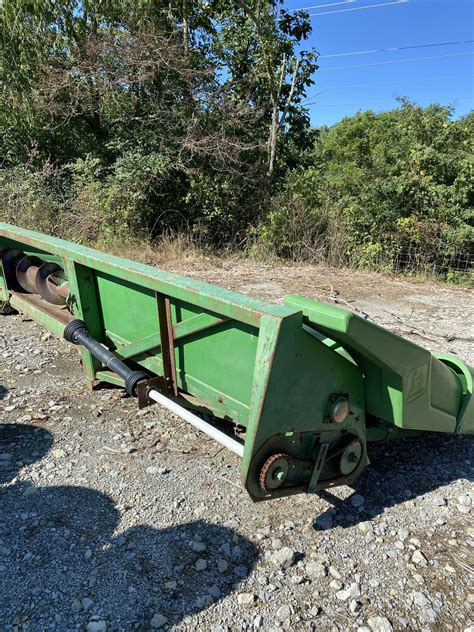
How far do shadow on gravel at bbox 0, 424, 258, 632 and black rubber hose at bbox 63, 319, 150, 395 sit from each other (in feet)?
1.96

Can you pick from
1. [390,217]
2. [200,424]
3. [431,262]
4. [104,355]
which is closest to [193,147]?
[390,217]

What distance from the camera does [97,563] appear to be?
73.9 inches

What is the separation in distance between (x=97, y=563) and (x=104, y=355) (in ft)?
3.90

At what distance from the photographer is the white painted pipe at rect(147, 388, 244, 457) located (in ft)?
6.35

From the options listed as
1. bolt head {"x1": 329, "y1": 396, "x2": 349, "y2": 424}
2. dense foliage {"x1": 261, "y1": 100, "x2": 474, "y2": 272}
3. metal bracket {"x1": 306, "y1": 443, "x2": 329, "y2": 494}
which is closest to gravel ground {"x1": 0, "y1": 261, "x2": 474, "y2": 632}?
metal bracket {"x1": 306, "y1": 443, "x2": 329, "y2": 494}

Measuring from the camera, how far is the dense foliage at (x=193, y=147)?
8.36 metres

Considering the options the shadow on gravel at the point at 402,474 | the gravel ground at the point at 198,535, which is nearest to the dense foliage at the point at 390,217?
the shadow on gravel at the point at 402,474

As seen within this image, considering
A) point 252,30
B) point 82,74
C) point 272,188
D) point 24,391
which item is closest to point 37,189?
point 82,74

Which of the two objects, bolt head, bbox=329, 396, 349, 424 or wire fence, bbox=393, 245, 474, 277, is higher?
bolt head, bbox=329, 396, 349, 424

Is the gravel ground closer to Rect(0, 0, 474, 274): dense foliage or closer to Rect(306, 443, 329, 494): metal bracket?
Rect(306, 443, 329, 494): metal bracket

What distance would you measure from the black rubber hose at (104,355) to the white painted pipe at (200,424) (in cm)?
13

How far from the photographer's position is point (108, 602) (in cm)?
172

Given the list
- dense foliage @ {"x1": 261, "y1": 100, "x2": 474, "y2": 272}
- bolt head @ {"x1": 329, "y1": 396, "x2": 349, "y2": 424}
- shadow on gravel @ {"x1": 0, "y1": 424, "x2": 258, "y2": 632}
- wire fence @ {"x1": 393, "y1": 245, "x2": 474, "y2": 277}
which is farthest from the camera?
dense foliage @ {"x1": 261, "y1": 100, "x2": 474, "y2": 272}

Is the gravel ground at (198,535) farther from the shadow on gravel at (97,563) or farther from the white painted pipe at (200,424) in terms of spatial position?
the white painted pipe at (200,424)
